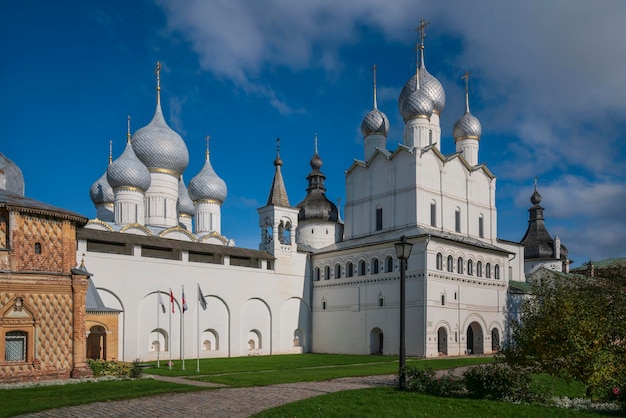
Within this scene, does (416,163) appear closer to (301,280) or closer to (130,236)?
(301,280)

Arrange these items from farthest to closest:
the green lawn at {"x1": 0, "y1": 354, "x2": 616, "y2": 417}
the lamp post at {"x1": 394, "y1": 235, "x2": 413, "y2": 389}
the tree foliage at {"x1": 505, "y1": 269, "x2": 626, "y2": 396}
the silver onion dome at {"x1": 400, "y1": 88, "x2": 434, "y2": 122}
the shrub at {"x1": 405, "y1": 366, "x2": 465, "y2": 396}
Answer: the silver onion dome at {"x1": 400, "y1": 88, "x2": 434, "y2": 122} < the lamp post at {"x1": 394, "y1": 235, "x2": 413, "y2": 389} < the shrub at {"x1": 405, "y1": 366, "x2": 465, "y2": 396} < the tree foliage at {"x1": 505, "y1": 269, "x2": 626, "y2": 396} < the green lawn at {"x1": 0, "y1": 354, "x2": 616, "y2": 417}

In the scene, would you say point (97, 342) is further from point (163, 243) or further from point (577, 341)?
point (577, 341)

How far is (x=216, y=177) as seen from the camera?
44.6 meters

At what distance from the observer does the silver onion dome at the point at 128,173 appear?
121 ft

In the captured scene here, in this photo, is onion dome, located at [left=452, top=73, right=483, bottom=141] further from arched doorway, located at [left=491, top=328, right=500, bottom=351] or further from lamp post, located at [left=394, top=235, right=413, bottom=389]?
lamp post, located at [left=394, top=235, right=413, bottom=389]

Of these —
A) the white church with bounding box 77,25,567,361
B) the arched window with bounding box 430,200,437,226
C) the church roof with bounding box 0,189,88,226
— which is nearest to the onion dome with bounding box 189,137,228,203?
the white church with bounding box 77,25,567,361

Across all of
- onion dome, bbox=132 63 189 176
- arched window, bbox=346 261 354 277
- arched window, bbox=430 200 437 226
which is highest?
onion dome, bbox=132 63 189 176

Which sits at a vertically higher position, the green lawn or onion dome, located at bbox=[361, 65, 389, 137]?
onion dome, located at bbox=[361, 65, 389, 137]

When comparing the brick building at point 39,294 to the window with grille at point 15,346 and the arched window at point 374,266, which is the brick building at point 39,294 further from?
the arched window at point 374,266

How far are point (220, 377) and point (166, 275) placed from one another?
1371 centimetres

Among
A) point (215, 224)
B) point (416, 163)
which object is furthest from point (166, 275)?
point (416, 163)

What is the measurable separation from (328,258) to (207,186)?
11.4 metres

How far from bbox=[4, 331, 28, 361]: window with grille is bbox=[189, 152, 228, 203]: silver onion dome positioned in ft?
89.9

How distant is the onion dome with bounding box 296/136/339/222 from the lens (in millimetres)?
43094
